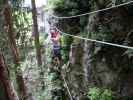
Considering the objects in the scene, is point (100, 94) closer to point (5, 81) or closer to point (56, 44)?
point (5, 81)

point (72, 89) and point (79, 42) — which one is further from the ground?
point (79, 42)

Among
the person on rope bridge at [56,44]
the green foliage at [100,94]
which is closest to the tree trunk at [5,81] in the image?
the green foliage at [100,94]

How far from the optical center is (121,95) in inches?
164

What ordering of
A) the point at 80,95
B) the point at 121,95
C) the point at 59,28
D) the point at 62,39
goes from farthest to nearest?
the point at 59,28 → the point at 62,39 → the point at 80,95 → the point at 121,95

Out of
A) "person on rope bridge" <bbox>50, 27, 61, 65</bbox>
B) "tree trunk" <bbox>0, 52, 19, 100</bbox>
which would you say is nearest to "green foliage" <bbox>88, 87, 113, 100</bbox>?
"tree trunk" <bbox>0, 52, 19, 100</bbox>

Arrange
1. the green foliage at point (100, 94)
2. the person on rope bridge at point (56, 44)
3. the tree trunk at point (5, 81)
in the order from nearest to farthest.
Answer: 1. the tree trunk at point (5, 81)
2. the green foliage at point (100, 94)
3. the person on rope bridge at point (56, 44)

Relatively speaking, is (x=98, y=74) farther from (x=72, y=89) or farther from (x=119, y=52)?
(x=72, y=89)

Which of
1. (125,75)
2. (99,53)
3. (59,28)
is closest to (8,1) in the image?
(59,28)

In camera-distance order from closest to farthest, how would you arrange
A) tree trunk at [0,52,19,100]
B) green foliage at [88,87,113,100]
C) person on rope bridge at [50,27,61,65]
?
1. tree trunk at [0,52,19,100]
2. green foliage at [88,87,113,100]
3. person on rope bridge at [50,27,61,65]

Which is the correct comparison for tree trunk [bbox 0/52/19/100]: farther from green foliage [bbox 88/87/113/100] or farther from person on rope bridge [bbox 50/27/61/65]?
person on rope bridge [bbox 50/27/61/65]

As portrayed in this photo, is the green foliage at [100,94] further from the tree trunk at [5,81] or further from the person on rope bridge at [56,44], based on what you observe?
the person on rope bridge at [56,44]

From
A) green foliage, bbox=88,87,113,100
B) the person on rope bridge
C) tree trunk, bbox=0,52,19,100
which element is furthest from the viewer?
the person on rope bridge

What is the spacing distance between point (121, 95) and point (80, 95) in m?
1.43

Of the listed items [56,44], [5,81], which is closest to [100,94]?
[5,81]
